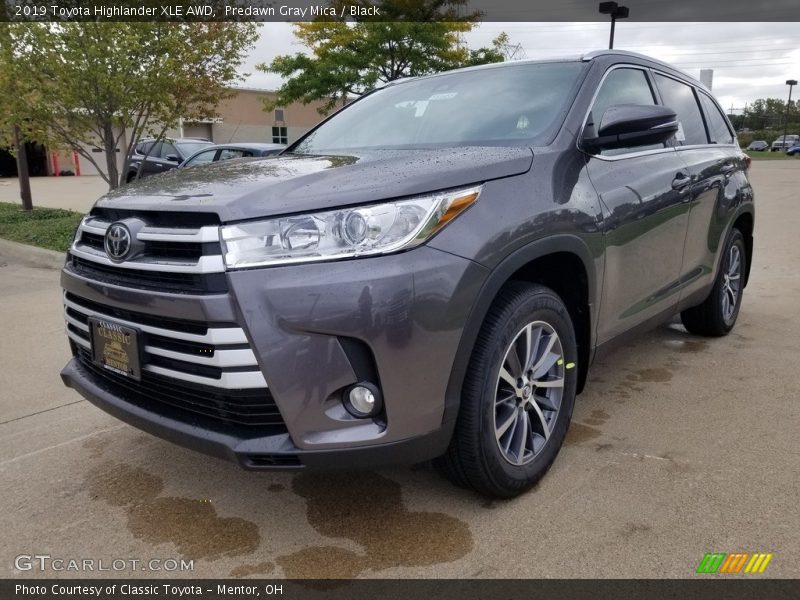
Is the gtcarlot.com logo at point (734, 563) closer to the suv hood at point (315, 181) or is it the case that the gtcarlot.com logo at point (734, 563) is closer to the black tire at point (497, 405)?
the black tire at point (497, 405)

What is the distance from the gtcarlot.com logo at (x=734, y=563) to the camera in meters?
2.25

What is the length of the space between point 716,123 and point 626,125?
217 centimetres

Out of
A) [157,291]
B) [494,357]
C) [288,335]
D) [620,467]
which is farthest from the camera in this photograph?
[620,467]

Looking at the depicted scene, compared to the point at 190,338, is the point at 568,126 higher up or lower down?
higher up

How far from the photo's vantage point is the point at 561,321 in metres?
2.79

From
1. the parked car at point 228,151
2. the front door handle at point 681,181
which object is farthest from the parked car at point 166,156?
the front door handle at point 681,181

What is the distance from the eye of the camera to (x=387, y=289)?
2.11 metres

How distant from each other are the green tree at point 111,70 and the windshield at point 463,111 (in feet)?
19.0

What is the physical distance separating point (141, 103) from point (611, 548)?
28.4 ft

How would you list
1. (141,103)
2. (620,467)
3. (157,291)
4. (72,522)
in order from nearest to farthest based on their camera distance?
1. (157,291)
2. (72,522)
3. (620,467)
4. (141,103)

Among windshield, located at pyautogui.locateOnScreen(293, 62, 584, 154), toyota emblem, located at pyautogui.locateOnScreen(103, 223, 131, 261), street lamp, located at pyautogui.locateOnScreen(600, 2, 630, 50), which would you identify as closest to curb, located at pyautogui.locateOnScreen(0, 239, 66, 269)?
windshield, located at pyautogui.locateOnScreen(293, 62, 584, 154)

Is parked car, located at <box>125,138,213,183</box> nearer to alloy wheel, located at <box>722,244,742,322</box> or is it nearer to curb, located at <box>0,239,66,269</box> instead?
curb, located at <box>0,239,66,269</box>

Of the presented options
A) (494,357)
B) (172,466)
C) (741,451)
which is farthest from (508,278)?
(172,466)
